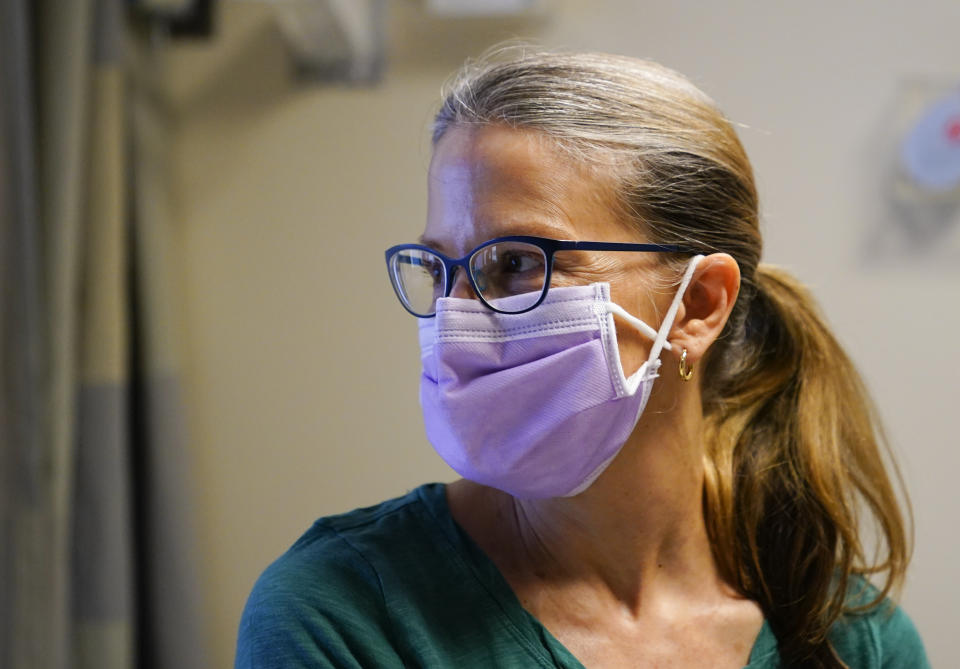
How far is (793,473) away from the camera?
53.3 inches

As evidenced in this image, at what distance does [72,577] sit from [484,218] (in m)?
1.37

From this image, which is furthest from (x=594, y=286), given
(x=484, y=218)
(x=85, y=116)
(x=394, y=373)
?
(x=85, y=116)

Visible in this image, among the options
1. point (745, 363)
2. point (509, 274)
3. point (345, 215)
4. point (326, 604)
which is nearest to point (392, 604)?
point (326, 604)

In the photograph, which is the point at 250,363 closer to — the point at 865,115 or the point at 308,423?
the point at 308,423

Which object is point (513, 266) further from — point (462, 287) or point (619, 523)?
point (619, 523)

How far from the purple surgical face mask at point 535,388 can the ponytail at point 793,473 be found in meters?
0.33

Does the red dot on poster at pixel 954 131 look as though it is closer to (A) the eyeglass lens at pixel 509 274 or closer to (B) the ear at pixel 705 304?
(B) the ear at pixel 705 304

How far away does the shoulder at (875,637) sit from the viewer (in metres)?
1.28

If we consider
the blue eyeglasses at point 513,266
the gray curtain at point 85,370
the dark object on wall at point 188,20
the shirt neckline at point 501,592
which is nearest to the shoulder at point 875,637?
the shirt neckline at point 501,592

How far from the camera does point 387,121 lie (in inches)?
87.7

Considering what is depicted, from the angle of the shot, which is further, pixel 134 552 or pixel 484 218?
pixel 134 552

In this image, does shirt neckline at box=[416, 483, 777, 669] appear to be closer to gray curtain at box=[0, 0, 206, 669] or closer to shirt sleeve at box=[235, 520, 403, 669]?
shirt sleeve at box=[235, 520, 403, 669]

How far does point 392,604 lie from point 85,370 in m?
1.18

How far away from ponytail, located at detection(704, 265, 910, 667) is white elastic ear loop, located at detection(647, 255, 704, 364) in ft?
0.78
